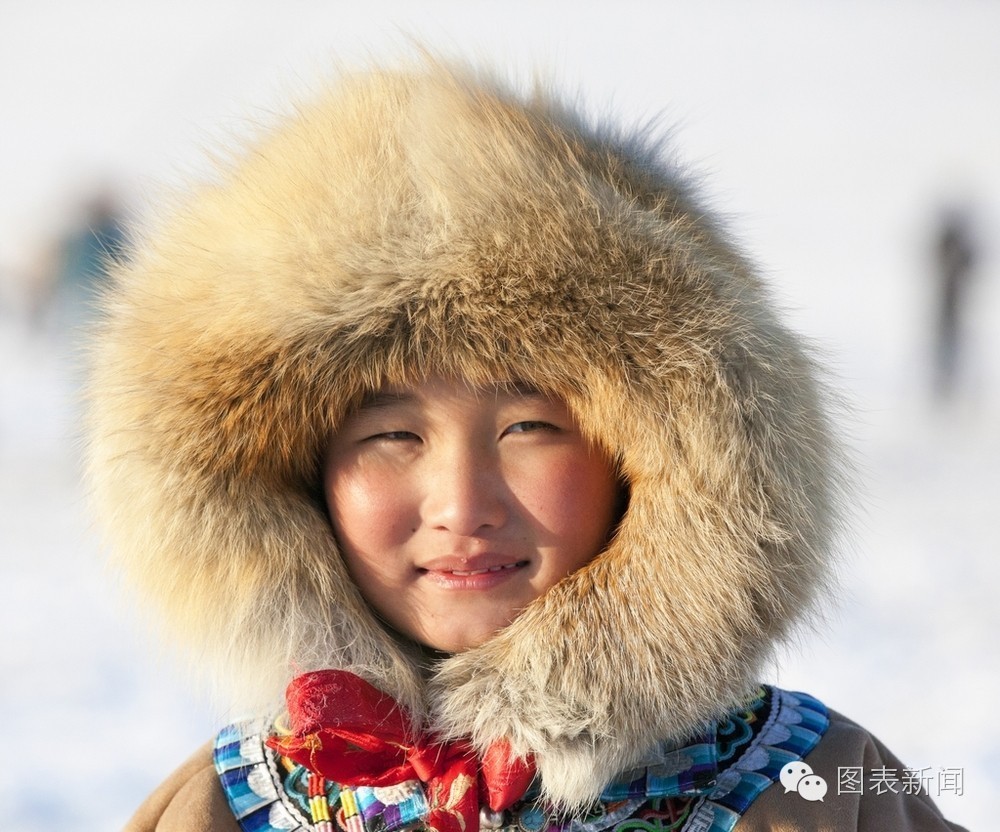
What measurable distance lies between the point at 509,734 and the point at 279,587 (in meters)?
0.29

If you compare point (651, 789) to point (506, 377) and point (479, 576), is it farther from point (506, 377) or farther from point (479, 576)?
point (506, 377)

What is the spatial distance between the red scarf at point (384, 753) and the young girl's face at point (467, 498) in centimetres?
10

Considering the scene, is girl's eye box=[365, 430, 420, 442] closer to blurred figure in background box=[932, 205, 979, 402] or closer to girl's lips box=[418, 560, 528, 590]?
girl's lips box=[418, 560, 528, 590]

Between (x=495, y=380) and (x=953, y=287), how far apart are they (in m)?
7.14

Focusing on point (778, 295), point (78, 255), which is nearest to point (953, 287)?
point (78, 255)

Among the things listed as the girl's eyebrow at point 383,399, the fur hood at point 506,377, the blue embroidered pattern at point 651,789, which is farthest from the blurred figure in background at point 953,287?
the girl's eyebrow at point 383,399

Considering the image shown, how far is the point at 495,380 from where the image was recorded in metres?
1.13

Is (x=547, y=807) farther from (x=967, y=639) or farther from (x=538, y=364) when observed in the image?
(x=967, y=639)

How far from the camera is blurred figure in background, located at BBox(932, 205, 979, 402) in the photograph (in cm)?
750

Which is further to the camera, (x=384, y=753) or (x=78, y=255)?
(x=78, y=255)

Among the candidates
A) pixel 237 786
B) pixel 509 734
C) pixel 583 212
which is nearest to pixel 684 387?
pixel 583 212

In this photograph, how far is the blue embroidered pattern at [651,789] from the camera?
1.18 m

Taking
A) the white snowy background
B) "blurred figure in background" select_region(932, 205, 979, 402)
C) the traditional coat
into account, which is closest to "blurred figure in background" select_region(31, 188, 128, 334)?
the white snowy background

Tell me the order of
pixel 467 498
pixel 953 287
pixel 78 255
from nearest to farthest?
pixel 467 498
pixel 78 255
pixel 953 287
